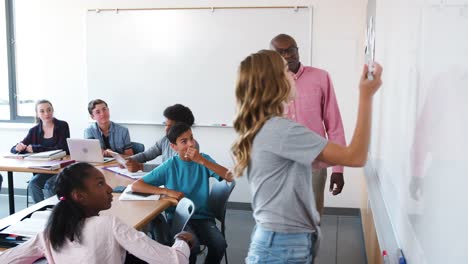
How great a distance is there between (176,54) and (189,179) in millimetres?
2375

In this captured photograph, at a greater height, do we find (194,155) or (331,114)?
(331,114)

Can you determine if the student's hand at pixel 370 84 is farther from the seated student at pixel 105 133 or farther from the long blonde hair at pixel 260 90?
the seated student at pixel 105 133

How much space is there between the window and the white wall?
0.12m

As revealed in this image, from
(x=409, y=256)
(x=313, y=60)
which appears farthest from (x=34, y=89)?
(x=409, y=256)

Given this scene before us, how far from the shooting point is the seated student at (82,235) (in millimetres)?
1743

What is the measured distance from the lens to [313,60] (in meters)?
4.74

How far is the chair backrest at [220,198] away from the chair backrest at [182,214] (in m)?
0.41

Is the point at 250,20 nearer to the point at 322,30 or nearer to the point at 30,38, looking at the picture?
the point at 322,30

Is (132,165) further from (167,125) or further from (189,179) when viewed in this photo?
(189,179)

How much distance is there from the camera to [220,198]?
2.98 m

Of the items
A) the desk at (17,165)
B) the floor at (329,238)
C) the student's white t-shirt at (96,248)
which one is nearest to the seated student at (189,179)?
the floor at (329,238)

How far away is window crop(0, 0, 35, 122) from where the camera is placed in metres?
5.54

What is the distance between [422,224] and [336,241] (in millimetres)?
3190

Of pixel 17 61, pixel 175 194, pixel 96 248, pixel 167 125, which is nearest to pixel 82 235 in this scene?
pixel 96 248
